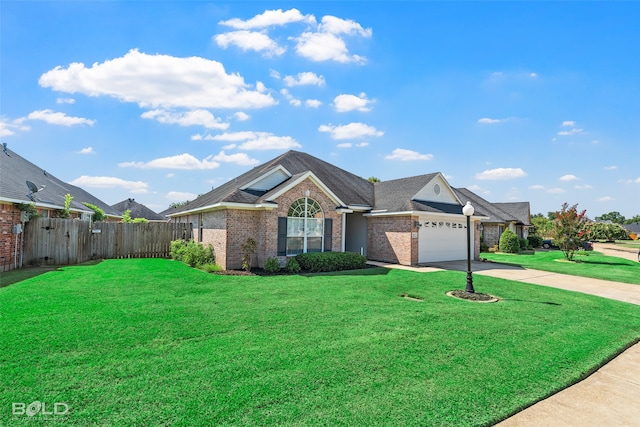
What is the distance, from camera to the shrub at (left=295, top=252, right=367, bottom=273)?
1453cm

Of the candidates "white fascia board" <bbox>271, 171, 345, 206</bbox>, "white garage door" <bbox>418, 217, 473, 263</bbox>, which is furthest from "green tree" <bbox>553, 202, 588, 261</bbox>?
"white fascia board" <bbox>271, 171, 345, 206</bbox>

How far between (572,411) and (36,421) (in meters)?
5.94

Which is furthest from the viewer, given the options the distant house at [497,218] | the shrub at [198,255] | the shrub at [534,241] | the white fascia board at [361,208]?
the shrub at [534,241]

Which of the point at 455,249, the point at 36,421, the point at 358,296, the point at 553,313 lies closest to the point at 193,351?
the point at 36,421

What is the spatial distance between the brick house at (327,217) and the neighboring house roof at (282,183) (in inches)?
2.1

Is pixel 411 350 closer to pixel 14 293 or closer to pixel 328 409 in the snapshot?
pixel 328 409

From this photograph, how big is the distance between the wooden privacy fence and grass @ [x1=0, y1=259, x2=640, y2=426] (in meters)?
5.90

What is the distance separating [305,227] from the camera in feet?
51.0

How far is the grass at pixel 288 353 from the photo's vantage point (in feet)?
12.5

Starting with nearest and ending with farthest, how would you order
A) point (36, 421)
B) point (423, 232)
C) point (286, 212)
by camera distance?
point (36, 421) → point (286, 212) → point (423, 232)

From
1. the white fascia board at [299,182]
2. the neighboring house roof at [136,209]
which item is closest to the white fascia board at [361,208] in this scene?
the white fascia board at [299,182]

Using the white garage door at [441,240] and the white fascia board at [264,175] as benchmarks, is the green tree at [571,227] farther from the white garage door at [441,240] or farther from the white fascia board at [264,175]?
the white fascia board at [264,175]

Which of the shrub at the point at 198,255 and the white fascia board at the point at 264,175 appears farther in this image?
the white fascia board at the point at 264,175

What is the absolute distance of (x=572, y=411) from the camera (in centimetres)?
405
